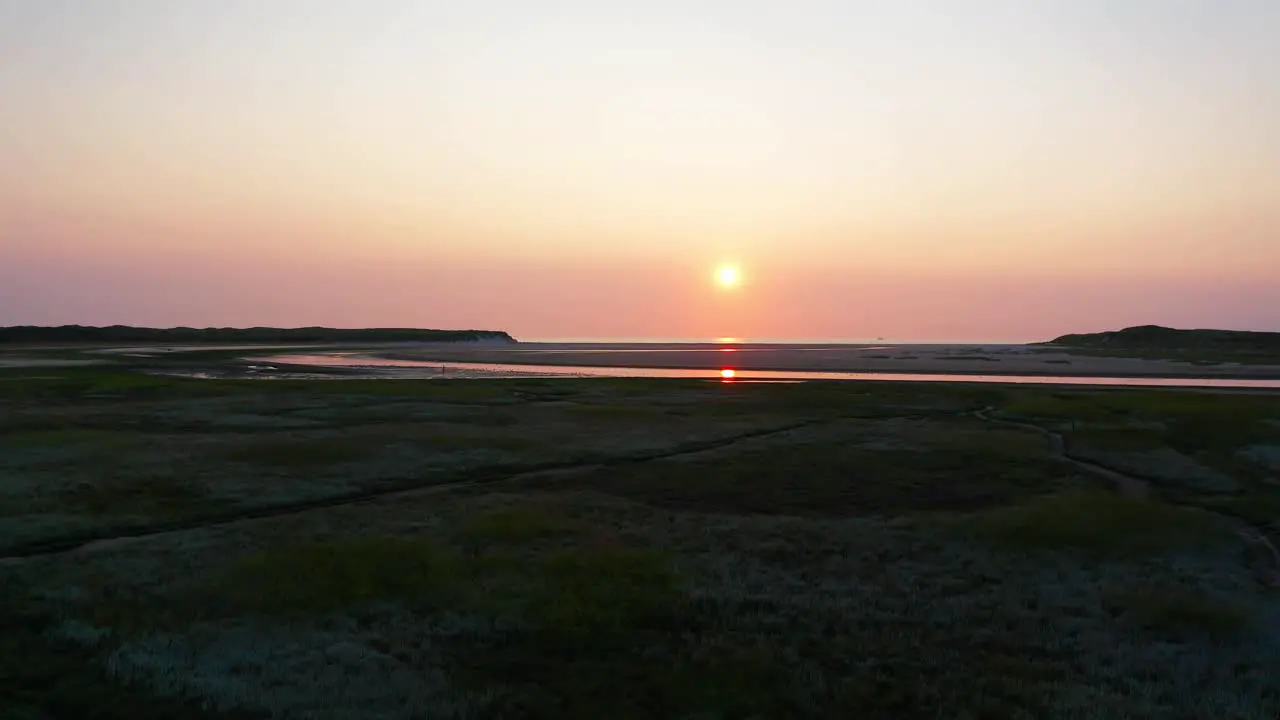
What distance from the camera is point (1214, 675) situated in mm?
12141

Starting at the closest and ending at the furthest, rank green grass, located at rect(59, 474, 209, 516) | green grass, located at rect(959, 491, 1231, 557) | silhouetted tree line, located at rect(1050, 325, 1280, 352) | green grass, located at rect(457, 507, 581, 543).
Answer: green grass, located at rect(959, 491, 1231, 557)
green grass, located at rect(457, 507, 581, 543)
green grass, located at rect(59, 474, 209, 516)
silhouetted tree line, located at rect(1050, 325, 1280, 352)

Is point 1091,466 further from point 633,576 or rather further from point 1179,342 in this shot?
point 1179,342

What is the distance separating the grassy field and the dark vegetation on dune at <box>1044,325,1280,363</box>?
11163 cm

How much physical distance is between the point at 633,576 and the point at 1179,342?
549ft

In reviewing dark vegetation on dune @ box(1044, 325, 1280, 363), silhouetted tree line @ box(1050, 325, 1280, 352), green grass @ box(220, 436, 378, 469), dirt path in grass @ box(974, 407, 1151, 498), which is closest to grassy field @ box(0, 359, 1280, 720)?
green grass @ box(220, 436, 378, 469)

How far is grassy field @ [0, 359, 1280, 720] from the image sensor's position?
1155 cm

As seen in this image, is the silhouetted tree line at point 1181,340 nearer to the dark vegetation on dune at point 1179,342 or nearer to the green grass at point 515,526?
the dark vegetation on dune at point 1179,342

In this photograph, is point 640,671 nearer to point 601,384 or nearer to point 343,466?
point 343,466

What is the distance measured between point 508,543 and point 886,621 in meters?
8.43

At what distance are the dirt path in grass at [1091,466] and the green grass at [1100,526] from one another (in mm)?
2336

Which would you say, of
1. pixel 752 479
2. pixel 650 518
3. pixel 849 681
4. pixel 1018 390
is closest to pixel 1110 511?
pixel 752 479

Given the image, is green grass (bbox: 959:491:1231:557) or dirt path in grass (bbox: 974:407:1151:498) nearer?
green grass (bbox: 959:491:1231:557)

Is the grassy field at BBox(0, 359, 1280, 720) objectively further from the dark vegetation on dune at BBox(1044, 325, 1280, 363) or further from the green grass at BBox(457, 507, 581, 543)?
the dark vegetation on dune at BBox(1044, 325, 1280, 363)

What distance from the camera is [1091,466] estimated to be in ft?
96.3
